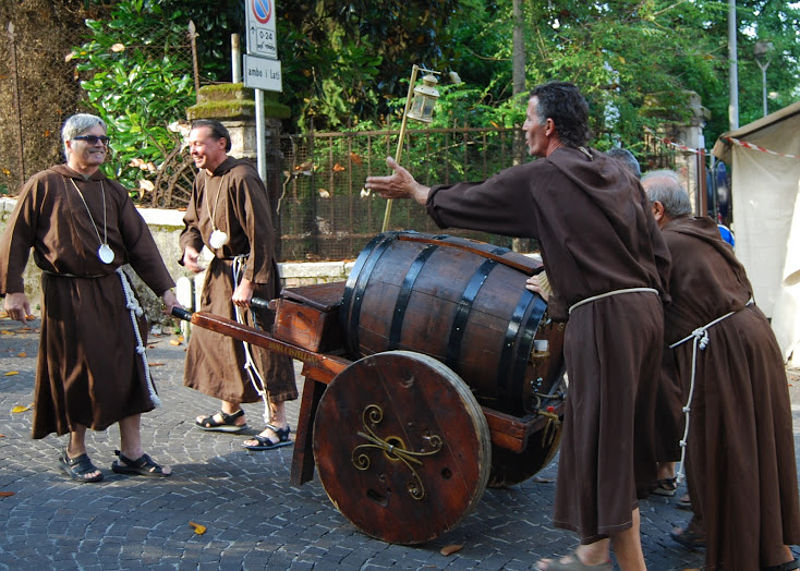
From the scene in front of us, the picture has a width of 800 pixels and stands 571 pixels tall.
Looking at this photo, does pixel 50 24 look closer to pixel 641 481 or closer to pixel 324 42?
pixel 324 42

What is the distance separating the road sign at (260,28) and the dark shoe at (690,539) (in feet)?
17.3

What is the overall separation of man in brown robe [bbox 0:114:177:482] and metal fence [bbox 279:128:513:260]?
426 centimetres

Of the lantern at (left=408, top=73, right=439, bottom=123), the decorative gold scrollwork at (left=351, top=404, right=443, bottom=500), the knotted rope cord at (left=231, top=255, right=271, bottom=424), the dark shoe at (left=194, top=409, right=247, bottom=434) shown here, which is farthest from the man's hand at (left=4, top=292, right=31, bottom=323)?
the lantern at (left=408, top=73, right=439, bottom=123)

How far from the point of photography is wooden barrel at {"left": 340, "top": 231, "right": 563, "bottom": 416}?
11.7 ft

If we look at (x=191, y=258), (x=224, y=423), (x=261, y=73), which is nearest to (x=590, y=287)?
(x=191, y=258)

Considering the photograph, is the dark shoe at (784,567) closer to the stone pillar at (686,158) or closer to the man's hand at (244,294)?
the man's hand at (244,294)

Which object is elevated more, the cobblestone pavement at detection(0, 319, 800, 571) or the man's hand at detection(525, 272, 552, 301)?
the man's hand at detection(525, 272, 552, 301)

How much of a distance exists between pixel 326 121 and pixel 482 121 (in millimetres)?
2245

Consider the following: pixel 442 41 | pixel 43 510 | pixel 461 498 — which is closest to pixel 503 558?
pixel 461 498

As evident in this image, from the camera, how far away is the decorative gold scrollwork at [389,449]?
11.6 feet

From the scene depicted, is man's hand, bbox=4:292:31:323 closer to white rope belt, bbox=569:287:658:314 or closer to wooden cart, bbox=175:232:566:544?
wooden cart, bbox=175:232:566:544

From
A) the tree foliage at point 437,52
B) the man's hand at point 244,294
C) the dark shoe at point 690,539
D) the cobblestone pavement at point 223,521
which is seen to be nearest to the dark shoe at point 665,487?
the cobblestone pavement at point 223,521

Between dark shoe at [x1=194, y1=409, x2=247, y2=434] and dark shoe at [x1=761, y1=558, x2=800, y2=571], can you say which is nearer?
dark shoe at [x1=761, y1=558, x2=800, y2=571]

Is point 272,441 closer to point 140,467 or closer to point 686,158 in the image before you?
point 140,467
